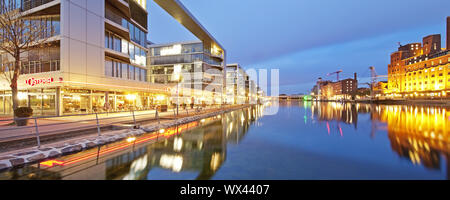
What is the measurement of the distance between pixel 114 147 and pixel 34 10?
2037 cm

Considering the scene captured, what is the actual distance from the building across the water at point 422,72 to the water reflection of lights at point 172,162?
86.9 metres

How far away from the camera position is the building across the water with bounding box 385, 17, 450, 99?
64256 mm

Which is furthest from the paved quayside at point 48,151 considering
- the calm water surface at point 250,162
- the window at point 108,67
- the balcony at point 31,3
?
the balcony at point 31,3

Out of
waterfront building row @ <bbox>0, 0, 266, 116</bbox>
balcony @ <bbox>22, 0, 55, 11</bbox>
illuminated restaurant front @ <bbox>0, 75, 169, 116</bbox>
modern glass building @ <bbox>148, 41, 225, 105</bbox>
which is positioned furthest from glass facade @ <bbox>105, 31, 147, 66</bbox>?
modern glass building @ <bbox>148, 41, 225, 105</bbox>

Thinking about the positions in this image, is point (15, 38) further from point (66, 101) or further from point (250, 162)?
point (250, 162)

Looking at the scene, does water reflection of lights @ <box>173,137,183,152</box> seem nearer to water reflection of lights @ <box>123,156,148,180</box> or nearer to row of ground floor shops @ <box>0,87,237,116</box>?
water reflection of lights @ <box>123,156,148,180</box>

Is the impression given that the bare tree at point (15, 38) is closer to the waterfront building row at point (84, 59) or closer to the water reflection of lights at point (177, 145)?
the waterfront building row at point (84, 59)

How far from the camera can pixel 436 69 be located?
6669 centimetres

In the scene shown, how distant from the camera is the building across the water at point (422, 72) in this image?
6426 centimetres

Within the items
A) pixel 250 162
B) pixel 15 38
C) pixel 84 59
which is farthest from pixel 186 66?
pixel 250 162

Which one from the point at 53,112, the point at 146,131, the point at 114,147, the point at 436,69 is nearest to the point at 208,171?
the point at 114,147

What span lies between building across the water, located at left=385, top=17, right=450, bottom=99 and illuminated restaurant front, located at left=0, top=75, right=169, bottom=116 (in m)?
89.9

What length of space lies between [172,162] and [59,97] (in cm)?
1814
